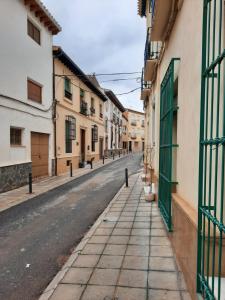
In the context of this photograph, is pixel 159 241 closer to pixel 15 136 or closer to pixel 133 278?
pixel 133 278

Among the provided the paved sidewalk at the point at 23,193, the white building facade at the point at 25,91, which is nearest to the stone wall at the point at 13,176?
the white building facade at the point at 25,91

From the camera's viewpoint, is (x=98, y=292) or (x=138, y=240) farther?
(x=138, y=240)

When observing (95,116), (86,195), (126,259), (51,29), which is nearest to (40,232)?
(126,259)

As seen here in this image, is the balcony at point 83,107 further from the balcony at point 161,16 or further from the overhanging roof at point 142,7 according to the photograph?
the balcony at point 161,16

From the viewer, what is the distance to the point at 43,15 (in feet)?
38.9

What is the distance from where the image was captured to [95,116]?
2372 centimetres

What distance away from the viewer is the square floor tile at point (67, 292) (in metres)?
2.70

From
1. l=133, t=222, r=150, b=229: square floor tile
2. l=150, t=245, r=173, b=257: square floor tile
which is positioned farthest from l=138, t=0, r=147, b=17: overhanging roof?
Result: l=150, t=245, r=173, b=257: square floor tile

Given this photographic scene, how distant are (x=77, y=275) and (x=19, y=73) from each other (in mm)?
8963

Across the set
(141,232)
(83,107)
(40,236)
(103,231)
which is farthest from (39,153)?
(141,232)

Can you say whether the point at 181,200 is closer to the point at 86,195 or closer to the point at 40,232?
the point at 40,232

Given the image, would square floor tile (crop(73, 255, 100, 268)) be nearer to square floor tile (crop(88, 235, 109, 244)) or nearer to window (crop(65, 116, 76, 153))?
square floor tile (crop(88, 235, 109, 244))

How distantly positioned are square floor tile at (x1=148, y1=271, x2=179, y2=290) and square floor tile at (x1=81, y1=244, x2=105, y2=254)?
1.02 m

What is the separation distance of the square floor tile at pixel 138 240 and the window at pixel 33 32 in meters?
10.3
